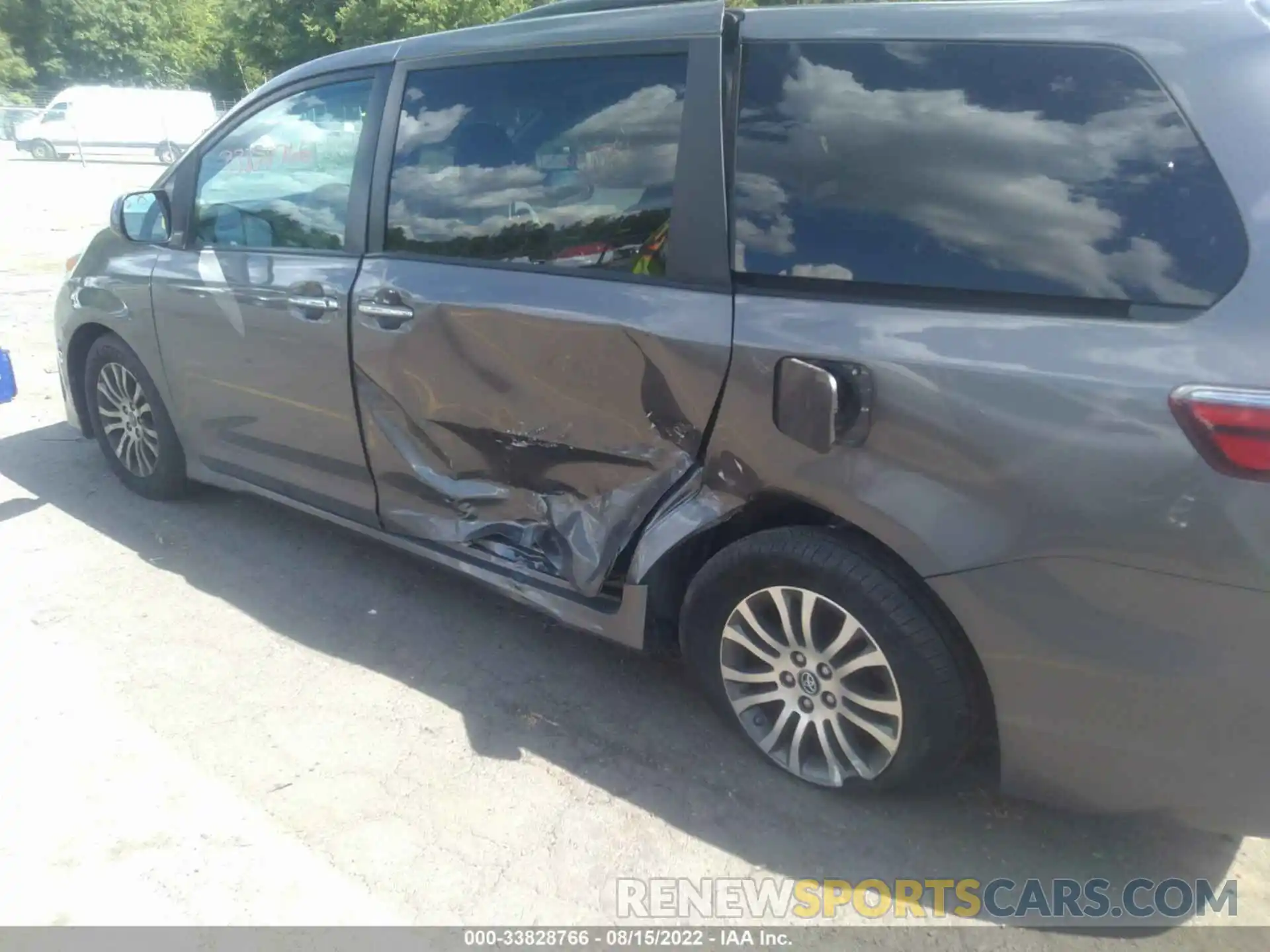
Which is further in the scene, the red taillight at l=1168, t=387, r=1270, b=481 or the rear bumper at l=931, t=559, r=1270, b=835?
the rear bumper at l=931, t=559, r=1270, b=835

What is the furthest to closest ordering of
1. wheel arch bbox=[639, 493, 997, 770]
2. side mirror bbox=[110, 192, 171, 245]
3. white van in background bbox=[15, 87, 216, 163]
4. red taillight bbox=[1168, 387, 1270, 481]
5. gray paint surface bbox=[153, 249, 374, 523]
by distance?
white van in background bbox=[15, 87, 216, 163], side mirror bbox=[110, 192, 171, 245], gray paint surface bbox=[153, 249, 374, 523], wheel arch bbox=[639, 493, 997, 770], red taillight bbox=[1168, 387, 1270, 481]

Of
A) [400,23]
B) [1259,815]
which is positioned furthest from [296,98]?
[400,23]

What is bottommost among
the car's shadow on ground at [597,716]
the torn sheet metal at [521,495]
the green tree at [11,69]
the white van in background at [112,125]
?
the car's shadow on ground at [597,716]

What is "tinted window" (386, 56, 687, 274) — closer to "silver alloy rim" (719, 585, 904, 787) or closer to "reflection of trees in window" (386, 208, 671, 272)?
"reflection of trees in window" (386, 208, 671, 272)

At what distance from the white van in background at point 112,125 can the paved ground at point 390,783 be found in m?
33.8

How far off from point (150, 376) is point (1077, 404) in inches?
146

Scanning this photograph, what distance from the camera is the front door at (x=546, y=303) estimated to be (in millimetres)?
2510

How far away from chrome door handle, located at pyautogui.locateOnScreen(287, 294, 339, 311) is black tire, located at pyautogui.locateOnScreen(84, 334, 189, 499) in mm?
1148

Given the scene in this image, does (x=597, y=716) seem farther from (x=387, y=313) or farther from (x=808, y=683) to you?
(x=387, y=313)

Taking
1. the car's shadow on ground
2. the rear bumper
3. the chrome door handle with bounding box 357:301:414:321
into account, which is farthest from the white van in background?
the rear bumper

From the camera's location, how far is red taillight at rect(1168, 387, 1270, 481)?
1724 millimetres

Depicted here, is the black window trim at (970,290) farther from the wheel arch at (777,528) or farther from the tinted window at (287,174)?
Answer: the tinted window at (287,174)

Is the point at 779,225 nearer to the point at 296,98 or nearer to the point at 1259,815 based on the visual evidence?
the point at 1259,815

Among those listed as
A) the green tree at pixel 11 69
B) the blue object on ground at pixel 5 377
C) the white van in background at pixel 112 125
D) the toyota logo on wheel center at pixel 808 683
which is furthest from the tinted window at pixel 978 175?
the green tree at pixel 11 69
